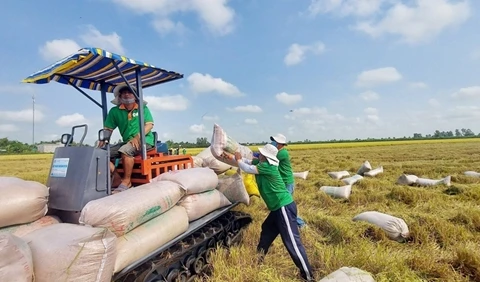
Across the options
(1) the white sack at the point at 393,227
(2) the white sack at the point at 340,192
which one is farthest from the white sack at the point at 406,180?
(1) the white sack at the point at 393,227

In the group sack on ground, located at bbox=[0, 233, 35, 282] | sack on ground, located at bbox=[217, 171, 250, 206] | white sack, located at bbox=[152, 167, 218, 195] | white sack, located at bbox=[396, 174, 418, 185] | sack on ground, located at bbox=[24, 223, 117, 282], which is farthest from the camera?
white sack, located at bbox=[396, 174, 418, 185]

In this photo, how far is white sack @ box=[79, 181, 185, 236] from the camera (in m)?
2.65

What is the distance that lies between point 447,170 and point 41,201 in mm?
12512

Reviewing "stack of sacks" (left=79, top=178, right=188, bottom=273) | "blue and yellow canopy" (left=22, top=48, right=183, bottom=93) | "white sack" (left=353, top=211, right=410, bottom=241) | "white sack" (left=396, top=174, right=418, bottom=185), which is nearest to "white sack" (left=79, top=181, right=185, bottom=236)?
"stack of sacks" (left=79, top=178, right=188, bottom=273)

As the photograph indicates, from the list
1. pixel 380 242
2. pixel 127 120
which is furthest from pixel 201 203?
pixel 380 242

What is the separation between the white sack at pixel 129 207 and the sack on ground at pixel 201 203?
331 millimetres

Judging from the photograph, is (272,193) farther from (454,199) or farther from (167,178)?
(454,199)

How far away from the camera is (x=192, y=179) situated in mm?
3873

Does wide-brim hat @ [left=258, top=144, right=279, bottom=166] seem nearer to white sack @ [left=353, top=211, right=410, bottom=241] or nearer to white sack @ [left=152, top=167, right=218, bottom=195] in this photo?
white sack @ [left=152, top=167, right=218, bottom=195]

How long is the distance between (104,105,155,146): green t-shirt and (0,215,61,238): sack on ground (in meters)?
1.51

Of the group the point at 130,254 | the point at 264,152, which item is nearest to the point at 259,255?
the point at 264,152

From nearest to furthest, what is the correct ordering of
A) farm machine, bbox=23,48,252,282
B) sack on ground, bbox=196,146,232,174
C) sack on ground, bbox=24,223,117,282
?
sack on ground, bbox=24,223,117,282 < farm machine, bbox=23,48,252,282 < sack on ground, bbox=196,146,232,174

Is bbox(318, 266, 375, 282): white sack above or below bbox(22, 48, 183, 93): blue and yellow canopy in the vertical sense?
below

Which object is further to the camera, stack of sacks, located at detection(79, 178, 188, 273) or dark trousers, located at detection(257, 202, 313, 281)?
dark trousers, located at detection(257, 202, 313, 281)
